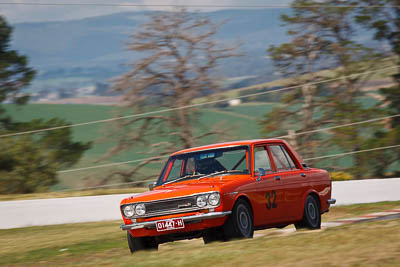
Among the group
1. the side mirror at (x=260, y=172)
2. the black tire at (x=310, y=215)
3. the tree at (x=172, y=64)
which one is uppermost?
the tree at (x=172, y=64)

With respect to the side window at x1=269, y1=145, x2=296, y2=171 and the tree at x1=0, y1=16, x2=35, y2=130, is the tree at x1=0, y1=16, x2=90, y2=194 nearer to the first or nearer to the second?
the tree at x1=0, y1=16, x2=35, y2=130

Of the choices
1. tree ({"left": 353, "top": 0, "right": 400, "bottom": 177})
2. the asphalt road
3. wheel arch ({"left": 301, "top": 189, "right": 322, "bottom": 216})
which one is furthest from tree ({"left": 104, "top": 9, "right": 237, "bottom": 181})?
wheel arch ({"left": 301, "top": 189, "right": 322, "bottom": 216})

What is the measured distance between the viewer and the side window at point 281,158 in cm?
1112

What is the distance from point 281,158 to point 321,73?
617 inches

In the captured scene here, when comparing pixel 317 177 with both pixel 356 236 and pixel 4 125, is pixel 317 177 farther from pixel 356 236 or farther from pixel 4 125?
pixel 4 125

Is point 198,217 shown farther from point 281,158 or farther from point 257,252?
point 281,158

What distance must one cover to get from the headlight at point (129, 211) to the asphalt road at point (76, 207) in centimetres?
746

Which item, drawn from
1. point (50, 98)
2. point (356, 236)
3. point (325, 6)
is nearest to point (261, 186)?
point (356, 236)

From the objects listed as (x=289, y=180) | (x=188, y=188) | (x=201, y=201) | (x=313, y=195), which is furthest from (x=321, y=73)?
(x=201, y=201)

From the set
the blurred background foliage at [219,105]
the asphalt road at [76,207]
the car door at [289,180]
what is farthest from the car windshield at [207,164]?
the blurred background foliage at [219,105]

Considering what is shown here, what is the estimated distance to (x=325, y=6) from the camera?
1099 inches

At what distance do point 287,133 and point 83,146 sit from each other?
664 cm

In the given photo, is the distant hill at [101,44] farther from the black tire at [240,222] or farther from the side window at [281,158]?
the black tire at [240,222]

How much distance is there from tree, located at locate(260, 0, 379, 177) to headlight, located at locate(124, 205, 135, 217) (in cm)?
1311
